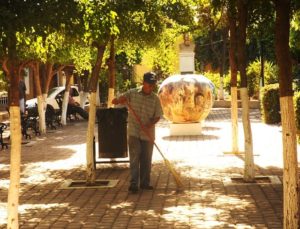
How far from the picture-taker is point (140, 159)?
956 centimetres

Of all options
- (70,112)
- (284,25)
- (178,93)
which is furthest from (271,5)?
(70,112)

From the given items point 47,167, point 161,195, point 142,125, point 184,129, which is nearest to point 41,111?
point 184,129

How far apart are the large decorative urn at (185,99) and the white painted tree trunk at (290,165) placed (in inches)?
465

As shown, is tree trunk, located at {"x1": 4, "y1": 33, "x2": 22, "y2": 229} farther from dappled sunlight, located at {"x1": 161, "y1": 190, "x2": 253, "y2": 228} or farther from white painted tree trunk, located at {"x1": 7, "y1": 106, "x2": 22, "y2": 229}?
dappled sunlight, located at {"x1": 161, "y1": 190, "x2": 253, "y2": 228}

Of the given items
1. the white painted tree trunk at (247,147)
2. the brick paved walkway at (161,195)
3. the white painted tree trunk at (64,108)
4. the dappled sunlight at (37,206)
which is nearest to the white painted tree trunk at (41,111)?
the white painted tree trunk at (64,108)

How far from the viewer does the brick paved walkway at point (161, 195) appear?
753 centimetres

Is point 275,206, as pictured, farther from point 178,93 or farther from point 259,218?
point 178,93

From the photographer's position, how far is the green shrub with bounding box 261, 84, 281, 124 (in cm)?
2178

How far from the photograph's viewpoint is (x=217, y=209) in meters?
8.09

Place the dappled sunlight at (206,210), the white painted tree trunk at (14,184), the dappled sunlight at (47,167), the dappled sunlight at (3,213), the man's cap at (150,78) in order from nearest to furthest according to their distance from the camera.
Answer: the white painted tree trunk at (14,184)
the dappled sunlight at (206,210)
the dappled sunlight at (3,213)
the man's cap at (150,78)
the dappled sunlight at (47,167)

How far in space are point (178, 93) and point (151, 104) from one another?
8659 mm

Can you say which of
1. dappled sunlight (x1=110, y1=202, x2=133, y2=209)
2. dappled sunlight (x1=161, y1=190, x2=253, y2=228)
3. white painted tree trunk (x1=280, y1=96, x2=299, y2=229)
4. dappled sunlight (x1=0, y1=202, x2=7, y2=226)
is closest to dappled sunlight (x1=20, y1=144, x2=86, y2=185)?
dappled sunlight (x1=0, y1=202, x2=7, y2=226)

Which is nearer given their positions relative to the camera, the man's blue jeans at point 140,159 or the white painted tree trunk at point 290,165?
the white painted tree trunk at point 290,165

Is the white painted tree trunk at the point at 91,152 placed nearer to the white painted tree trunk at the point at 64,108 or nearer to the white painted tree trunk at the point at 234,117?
the white painted tree trunk at the point at 234,117
